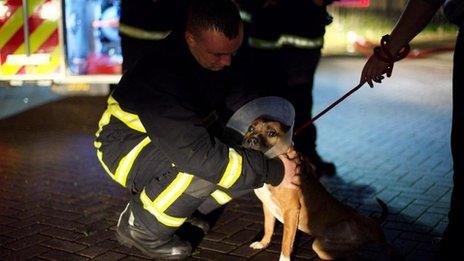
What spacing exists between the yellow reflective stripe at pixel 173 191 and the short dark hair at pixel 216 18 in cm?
82

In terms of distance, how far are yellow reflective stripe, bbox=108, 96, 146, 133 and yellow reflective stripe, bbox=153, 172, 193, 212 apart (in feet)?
1.13

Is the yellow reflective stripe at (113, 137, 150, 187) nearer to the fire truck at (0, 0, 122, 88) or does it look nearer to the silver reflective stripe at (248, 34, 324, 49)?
the silver reflective stripe at (248, 34, 324, 49)

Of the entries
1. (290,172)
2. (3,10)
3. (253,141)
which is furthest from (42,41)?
(290,172)

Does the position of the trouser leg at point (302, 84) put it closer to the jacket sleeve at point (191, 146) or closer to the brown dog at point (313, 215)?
the brown dog at point (313, 215)

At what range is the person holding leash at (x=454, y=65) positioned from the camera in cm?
255

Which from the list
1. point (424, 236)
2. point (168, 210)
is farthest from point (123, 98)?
point (424, 236)

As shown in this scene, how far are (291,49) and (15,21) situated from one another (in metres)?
2.89

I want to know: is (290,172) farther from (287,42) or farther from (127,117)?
(287,42)

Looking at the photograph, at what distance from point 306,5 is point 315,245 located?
222 centimetres

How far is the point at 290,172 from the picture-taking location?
2.86 m

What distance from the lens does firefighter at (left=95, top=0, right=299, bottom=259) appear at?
2.69 meters

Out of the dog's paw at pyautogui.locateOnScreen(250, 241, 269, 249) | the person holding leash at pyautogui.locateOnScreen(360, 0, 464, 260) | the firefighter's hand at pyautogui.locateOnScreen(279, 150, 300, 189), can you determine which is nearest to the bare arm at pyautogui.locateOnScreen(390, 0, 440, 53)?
the person holding leash at pyautogui.locateOnScreen(360, 0, 464, 260)

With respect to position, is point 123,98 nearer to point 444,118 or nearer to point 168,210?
point 168,210

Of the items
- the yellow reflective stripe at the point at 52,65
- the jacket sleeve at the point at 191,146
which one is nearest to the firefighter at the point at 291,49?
the jacket sleeve at the point at 191,146
